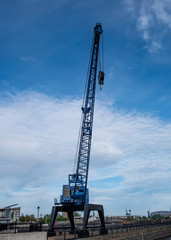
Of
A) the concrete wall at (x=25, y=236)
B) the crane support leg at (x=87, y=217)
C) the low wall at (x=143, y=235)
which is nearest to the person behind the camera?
the concrete wall at (x=25, y=236)

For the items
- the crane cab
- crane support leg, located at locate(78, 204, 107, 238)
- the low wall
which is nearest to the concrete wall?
crane support leg, located at locate(78, 204, 107, 238)

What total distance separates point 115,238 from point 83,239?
6.17m

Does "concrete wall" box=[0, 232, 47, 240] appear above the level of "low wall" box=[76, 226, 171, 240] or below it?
above

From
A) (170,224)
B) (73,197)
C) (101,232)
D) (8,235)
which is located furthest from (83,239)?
(170,224)

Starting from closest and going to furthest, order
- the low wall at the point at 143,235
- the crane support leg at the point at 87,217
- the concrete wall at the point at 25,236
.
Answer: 1. the concrete wall at the point at 25,236
2. the crane support leg at the point at 87,217
3. the low wall at the point at 143,235

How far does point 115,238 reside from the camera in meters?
28.5

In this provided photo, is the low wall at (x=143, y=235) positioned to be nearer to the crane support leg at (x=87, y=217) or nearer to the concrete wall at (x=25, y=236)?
the crane support leg at (x=87, y=217)

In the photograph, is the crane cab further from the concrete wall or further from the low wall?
the concrete wall

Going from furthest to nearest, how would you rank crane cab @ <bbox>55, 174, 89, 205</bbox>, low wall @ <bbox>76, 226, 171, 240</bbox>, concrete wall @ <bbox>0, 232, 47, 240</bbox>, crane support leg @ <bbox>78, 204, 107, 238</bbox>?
crane cab @ <bbox>55, 174, 89, 205</bbox> → low wall @ <bbox>76, 226, 171, 240</bbox> → crane support leg @ <bbox>78, 204, 107, 238</bbox> → concrete wall @ <bbox>0, 232, 47, 240</bbox>

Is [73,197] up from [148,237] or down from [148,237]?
up

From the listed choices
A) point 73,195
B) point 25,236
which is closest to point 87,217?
point 73,195

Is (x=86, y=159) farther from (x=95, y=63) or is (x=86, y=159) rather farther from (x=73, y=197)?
(x=95, y=63)

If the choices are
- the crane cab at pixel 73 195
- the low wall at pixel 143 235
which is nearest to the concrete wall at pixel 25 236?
the low wall at pixel 143 235

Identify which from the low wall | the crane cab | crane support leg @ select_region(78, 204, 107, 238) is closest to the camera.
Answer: crane support leg @ select_region(78, 204, 107, 238)
